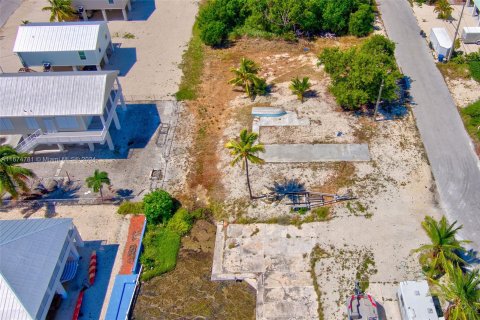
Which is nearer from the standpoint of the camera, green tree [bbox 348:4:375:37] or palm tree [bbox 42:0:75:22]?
green tree [bbox 348:4:375:37]

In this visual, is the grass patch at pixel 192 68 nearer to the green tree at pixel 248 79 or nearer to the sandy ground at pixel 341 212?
the green tree at pixel 248 79

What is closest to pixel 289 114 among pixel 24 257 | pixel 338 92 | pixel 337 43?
pixel 338 92

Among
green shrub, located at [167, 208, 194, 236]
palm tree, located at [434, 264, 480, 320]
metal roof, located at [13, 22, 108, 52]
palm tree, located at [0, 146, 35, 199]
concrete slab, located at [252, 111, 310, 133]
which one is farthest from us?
metal roof, located at [13, 22, 108, 52]

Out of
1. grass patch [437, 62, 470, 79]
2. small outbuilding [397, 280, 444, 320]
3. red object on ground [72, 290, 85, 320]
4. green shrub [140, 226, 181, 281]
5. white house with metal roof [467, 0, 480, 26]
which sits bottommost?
red object on ground [72, 290, 85, 320]

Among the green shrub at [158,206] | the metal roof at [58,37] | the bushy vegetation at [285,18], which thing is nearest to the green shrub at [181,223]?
the green shrub at [158,206]

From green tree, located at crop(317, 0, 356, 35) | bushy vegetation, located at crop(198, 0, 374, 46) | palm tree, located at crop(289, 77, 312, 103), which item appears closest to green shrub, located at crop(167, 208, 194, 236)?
palm tree, located at crop(289, 77, 312, 103)

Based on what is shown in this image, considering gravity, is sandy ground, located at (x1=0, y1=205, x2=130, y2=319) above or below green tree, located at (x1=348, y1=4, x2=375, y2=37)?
below

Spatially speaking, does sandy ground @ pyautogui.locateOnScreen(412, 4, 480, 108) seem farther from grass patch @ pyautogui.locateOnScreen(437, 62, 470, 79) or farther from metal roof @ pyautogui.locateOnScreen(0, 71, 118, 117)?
metal roof @ pyautogui.locateOnScreen(0, 71, 118, 117)

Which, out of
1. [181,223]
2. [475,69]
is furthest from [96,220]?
[475,69]
